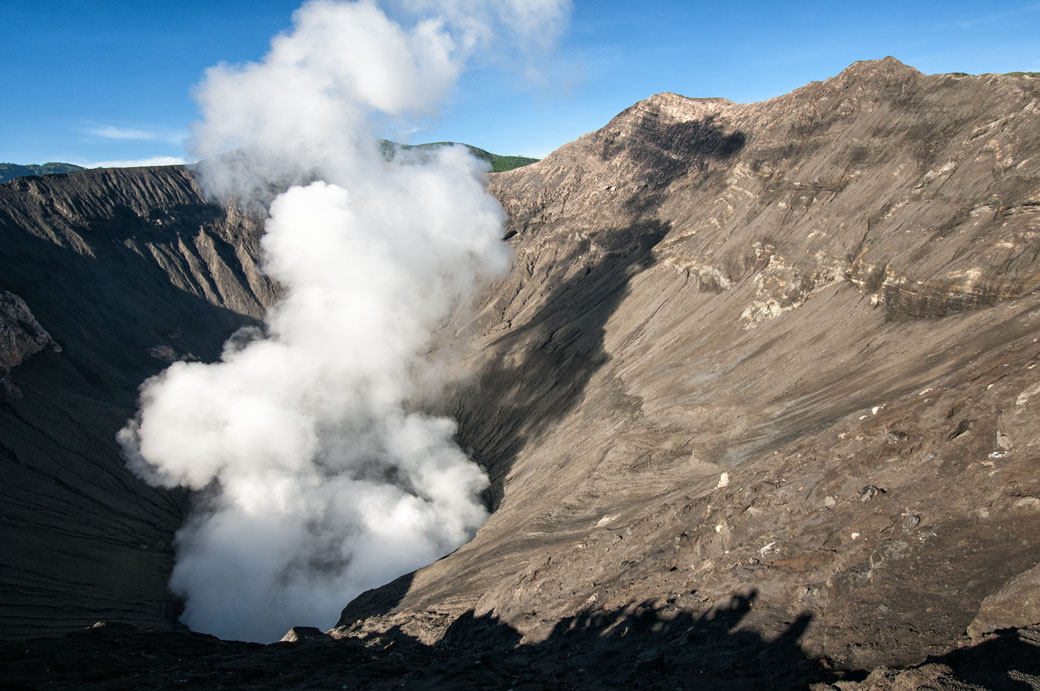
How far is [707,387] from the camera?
38156 millimetres

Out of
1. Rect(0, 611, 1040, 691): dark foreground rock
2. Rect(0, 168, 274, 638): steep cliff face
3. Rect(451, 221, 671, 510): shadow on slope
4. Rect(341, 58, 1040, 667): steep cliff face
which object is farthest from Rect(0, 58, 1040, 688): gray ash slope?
Rect(451, 221, 671, 510): shadow on slope

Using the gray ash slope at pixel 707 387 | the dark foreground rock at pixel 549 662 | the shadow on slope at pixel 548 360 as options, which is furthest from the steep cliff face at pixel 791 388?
the dark foreground rock at pixel 549 662

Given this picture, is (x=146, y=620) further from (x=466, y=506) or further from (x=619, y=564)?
(x=619, y=564)

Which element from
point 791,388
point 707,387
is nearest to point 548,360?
point 707,387

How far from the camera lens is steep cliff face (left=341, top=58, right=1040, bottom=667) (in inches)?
522

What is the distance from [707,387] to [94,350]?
2882 inches

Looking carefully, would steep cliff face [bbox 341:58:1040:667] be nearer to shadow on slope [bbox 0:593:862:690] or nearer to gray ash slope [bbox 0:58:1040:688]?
gray ash slope [bbox 0:58:1040:688]

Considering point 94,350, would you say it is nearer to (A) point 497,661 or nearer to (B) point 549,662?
(A) point 497,661

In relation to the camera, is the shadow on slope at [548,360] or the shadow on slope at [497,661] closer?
the shadow on slope at [497,661]

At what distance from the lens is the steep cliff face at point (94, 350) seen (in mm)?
40469

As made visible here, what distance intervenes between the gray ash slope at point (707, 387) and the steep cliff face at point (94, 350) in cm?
37

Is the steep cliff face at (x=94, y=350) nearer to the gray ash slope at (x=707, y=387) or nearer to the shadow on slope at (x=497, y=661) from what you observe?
the gray ash slope at (x=707, y=387)

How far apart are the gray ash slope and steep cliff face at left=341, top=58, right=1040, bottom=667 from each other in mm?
132

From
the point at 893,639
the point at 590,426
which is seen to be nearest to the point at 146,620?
the point at 590,426
